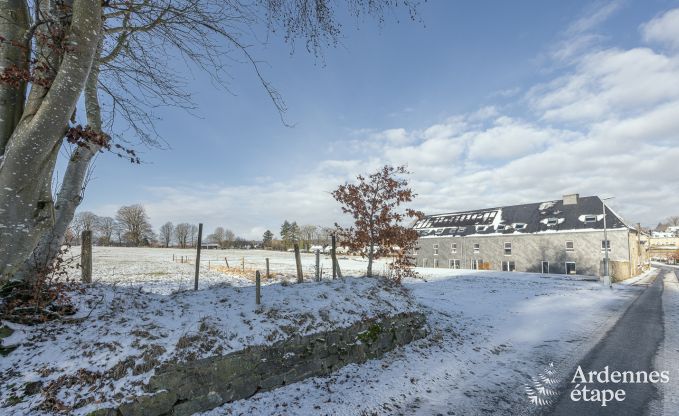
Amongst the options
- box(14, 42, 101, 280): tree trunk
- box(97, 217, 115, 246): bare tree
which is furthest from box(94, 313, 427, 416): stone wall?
box(97, 217, 115, 246): bare tree

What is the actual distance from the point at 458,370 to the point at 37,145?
7990 mm

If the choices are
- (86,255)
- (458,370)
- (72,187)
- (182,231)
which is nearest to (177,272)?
(86,255)

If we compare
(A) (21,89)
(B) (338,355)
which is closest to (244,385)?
(B) (338,355)

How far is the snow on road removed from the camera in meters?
5.29

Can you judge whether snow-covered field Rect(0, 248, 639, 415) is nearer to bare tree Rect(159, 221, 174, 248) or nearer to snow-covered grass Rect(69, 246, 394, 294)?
snow-covered grass Rect(69, 246, 394, 294)

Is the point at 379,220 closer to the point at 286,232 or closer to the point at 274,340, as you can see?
the point at 274,340

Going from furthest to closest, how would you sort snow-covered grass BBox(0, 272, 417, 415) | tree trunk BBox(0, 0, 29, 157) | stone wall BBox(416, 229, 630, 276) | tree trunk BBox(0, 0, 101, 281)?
stone wall BBox(416, 229, 630, 276) → snow-covered grass BBox(0, 272, 417, 415) → tree trunk BBox(0, 0, 29, 157) → tree trunk BBox(0, 0, 101, 281)

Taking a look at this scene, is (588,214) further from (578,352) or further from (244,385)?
(244,385)

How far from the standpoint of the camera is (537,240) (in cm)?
3747

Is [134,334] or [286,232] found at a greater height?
[286,232]

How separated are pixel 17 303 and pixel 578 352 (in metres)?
11.7

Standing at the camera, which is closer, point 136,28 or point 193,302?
point 136,28

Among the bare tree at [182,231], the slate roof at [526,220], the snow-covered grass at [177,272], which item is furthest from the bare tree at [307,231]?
the snow-covered grass at [177,272]

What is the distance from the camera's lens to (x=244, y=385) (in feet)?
17.1
